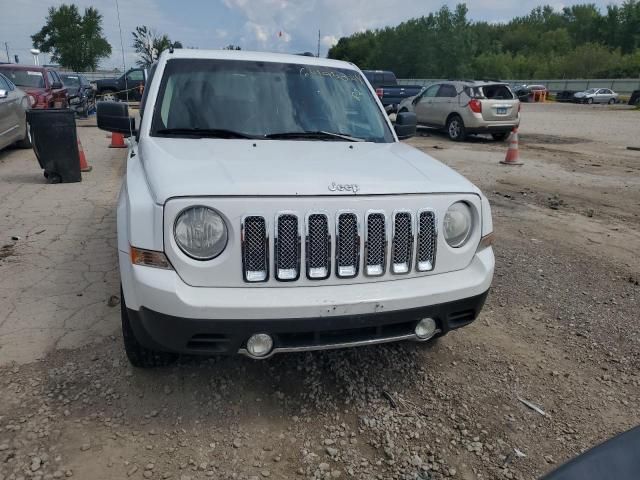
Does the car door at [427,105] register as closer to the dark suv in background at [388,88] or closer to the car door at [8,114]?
the dark suv in background at [388,88]

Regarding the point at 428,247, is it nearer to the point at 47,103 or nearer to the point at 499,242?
the point at 499,242

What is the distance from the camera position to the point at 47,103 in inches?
498

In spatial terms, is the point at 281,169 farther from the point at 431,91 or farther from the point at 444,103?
the point at 431,91

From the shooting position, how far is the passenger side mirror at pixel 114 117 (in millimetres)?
4027

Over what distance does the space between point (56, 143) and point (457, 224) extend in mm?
6988

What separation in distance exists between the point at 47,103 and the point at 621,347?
13.3m

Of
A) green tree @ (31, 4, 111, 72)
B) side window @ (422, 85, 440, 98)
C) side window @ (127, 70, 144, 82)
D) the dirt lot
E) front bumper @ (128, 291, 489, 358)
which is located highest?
green tree @ (31, 4, 111, 72)

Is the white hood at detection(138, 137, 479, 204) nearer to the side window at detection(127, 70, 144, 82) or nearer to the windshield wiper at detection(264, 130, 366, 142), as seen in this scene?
the windshield wiper at detection(264, 130, 366, 142)

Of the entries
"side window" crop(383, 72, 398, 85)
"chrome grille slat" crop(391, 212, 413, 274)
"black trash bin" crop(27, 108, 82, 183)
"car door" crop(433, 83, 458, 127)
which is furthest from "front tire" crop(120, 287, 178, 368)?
"side window" crop(383, 72, 398, 85)

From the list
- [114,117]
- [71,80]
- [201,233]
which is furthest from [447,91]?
[71,80]

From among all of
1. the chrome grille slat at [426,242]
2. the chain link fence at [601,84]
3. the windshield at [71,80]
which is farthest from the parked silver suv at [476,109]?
the chain link fence at [601,84]

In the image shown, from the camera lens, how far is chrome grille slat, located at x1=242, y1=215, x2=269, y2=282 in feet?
7.68

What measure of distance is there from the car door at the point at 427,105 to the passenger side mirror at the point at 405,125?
11530 millimetres

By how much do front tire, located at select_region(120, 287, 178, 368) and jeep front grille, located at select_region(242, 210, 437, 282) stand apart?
865 mm
